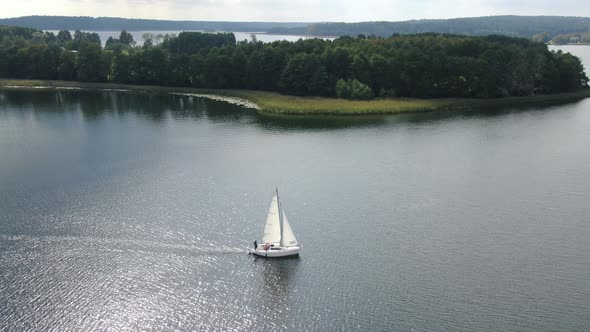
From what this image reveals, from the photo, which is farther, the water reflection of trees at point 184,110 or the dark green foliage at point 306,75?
the dark green foliage at point 306,75

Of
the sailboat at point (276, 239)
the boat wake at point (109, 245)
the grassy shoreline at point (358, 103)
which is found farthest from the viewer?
the grassy shoreline at point (358, 103)

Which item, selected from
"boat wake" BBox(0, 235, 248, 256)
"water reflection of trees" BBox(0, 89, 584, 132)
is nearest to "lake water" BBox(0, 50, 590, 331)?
"boat wake" BBox(0, 235, 248, 256)

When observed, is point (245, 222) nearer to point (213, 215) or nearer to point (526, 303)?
point (213, 215)

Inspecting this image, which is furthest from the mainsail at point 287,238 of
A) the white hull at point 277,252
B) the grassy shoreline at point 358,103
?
the grassy shoreline at point 358,103

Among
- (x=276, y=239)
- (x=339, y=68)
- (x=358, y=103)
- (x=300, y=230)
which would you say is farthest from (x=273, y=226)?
(x=339, y=68)

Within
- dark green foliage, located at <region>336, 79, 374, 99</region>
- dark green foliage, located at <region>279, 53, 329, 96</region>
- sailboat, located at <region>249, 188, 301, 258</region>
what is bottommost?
sailboat, located at <region>249, 188, 301, 258</region>

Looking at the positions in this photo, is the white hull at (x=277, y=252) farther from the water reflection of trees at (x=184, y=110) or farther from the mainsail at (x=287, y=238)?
the water reflection of trees at (x=184, y=110)

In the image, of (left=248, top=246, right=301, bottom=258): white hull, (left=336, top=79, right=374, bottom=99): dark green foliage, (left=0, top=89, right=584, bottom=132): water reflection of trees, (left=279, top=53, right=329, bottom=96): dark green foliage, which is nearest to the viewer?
(left=248, top=246, right=301, bottom=258): white hull

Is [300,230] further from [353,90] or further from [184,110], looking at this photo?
[184,110]

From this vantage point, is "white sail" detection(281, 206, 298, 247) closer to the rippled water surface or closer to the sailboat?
the sailboat
